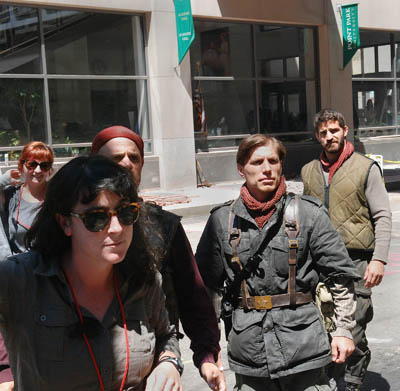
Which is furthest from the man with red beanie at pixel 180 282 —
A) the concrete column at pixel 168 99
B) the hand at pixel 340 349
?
the concrete column at pixel 168 99

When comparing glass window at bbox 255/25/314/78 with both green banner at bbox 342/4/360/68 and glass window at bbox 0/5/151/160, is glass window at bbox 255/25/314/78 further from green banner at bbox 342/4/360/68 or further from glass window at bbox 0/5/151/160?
glass window at bbox 0/5/151/160

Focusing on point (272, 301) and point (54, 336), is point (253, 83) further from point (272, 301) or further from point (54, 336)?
point (54, 336)

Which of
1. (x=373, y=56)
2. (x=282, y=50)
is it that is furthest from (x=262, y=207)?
(x=373, y=56)

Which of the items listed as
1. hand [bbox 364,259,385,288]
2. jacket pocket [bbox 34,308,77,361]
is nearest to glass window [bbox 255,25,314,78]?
hand [bbox 364,259,385,288]

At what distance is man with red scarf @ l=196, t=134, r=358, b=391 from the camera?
11.7ft

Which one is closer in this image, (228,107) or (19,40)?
(19,40)

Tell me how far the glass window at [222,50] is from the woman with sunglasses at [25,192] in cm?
1569

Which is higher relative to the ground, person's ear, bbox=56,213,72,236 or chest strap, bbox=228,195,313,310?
person's ear, bbox=56,213,72,236

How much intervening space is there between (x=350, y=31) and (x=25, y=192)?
20146 millimetres

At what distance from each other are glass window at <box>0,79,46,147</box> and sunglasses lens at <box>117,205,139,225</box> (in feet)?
50.5

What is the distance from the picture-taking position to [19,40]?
17.5 m

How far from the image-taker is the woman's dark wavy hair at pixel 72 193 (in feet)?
7.59

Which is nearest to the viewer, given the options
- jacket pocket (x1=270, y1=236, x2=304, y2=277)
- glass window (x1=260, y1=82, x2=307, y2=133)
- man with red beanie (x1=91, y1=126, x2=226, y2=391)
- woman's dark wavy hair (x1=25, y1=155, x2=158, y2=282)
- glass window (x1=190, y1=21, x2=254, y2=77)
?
woman's dark wavy hair (x1=25, y1=155, x2=158, y2=282)

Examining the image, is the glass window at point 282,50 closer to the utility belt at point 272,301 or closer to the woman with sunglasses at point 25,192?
the woman with sunglasses at point 25,192
